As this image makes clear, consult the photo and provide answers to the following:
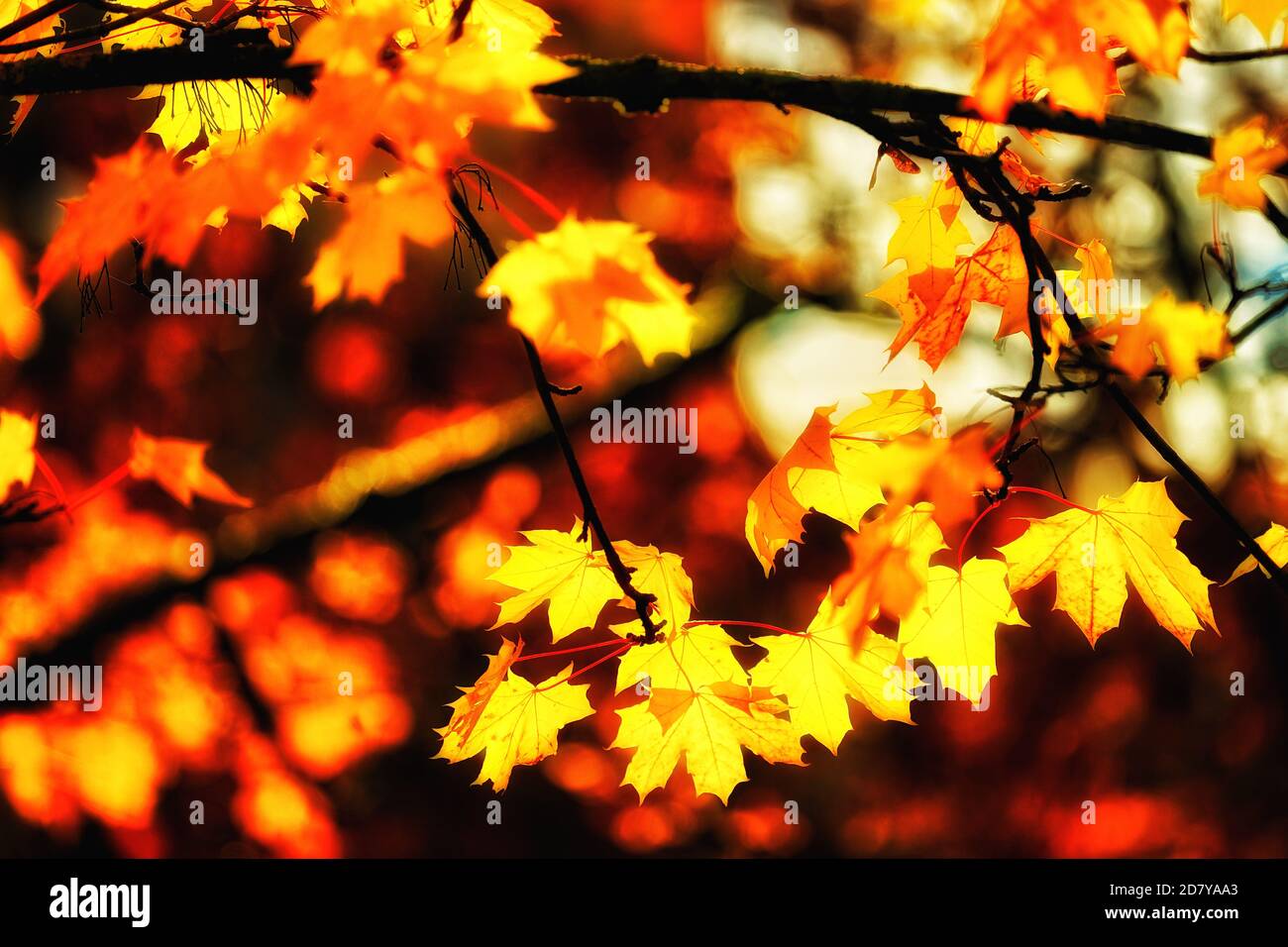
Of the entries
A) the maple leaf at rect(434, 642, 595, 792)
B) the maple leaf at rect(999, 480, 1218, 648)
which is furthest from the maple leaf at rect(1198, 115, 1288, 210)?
the maple leaf at rect(434, 642, 595, 792)

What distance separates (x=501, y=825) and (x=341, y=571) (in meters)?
2.46

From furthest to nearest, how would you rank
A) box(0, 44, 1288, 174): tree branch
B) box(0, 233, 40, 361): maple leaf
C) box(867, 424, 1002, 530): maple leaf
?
box(0, 233, 40, 361): maple leaf → box(867, 424, 1002, 530): maple leaf → box(0, 44, 1288, 174): tree branch

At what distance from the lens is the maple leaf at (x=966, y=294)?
168cm

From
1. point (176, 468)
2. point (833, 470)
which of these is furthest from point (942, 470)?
point (176, 468)

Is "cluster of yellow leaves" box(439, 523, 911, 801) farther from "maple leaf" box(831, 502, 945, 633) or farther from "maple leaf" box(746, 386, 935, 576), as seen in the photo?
"maple leaf" box(831, 502, 945, 633)

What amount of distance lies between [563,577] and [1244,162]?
4.38 feet

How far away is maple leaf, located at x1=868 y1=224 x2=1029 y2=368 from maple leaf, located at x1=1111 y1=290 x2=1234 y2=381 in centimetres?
43

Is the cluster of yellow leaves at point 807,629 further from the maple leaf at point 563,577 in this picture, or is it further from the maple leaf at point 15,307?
the maple leaf at point 15,307

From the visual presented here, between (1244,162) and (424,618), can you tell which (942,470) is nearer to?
(1244,162)

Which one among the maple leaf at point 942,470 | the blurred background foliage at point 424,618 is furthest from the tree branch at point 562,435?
the blurred background foliage at point 424,618

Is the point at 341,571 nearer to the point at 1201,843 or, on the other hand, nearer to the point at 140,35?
the point at 140,35

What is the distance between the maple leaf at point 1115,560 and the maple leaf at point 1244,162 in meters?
0.67

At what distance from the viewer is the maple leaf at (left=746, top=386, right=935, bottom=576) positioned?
63.9 inches
